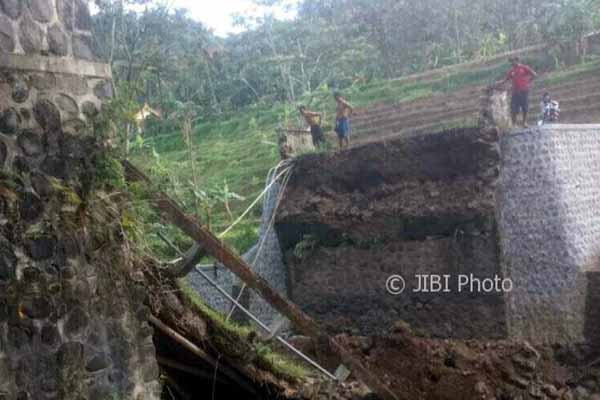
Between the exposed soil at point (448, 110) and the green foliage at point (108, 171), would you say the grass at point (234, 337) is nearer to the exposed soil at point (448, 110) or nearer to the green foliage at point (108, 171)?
the green foliage at point (108, 171)

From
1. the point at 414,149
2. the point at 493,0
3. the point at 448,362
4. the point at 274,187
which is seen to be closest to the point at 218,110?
the point at 493,0

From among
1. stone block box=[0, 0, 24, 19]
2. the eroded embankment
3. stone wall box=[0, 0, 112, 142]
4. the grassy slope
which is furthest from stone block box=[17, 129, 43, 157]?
the grassy slope

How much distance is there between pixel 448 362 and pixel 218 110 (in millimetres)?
26900

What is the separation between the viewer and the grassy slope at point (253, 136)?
22484 millimetres

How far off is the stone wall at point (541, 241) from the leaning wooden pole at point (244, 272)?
5.96 metres

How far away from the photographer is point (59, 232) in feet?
15.5

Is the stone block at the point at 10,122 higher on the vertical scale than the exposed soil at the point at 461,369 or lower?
higher

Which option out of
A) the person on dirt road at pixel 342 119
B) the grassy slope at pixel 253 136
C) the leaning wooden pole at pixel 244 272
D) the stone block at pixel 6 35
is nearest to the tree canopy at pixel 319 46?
the grassy slope at pixel 253 136

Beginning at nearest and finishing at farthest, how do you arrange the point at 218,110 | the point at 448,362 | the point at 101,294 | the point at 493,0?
1. the point at 101,294
2. the point at 448,362
3. the point at 493,0
4. the point at 218,110

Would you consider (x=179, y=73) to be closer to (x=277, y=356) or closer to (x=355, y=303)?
(x=355, y=303)

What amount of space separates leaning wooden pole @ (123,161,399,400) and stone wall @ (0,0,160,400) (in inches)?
20.2

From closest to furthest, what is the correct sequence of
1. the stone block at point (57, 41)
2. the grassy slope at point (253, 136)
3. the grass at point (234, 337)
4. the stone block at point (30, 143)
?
the stone block at point (30, 143) < the stone block at point (57, 41) < the grass at point (234, 337) < the grassy slope at point (253, 136)

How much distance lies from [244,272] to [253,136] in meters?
23.2

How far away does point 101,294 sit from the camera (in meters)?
5.05
